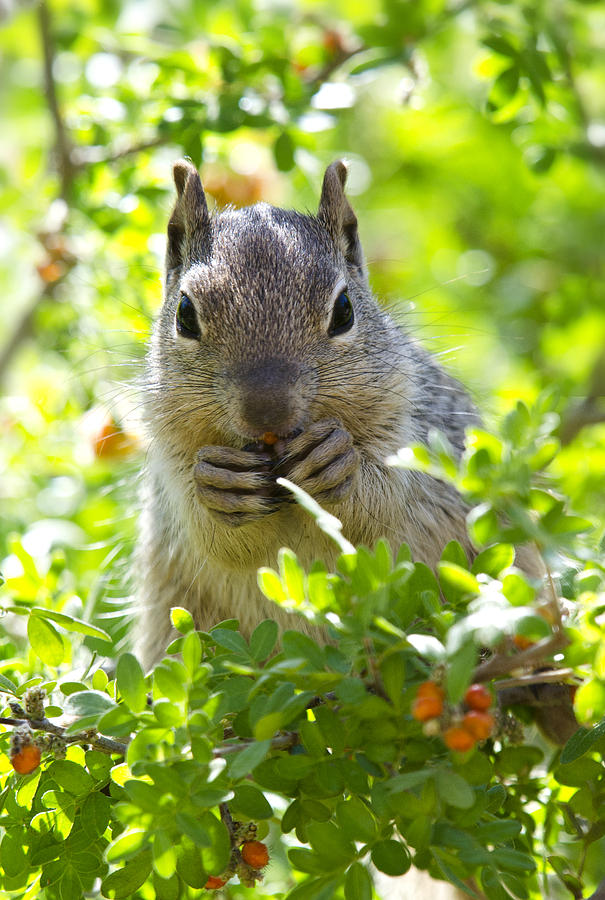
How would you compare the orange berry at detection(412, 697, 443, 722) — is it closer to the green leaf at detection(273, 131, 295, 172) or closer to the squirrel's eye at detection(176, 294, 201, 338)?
the squirrel's eye at detection(176, 294, 201, 338)

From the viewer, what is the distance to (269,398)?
2.67 meters

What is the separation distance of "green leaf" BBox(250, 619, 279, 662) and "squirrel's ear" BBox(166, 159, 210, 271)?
1785 mm

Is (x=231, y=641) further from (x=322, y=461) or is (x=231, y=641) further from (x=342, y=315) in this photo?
(x=342, y=315)

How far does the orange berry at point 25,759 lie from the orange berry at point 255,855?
480 mm

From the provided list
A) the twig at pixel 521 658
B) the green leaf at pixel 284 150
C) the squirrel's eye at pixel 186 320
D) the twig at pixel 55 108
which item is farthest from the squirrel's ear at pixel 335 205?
the twig at pixel 521 658

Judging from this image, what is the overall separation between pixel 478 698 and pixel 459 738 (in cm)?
8

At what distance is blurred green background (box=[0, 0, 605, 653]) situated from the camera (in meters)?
3.63

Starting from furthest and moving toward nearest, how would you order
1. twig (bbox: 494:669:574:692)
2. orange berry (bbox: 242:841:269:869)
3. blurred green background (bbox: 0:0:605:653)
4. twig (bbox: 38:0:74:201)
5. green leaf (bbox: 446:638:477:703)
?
1. twig (bbox: 38:0:74:201)
2. blurred green background (bbox: 0:0:605:653)
3. orange berry (bbox: 242:841:269:869)
4. twig (bbox: 494:669:574:692)
5. green leaf (bbox: 446:638:477:703)

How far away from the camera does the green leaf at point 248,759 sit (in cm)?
162

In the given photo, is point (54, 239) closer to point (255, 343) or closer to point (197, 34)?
point (197, 34)

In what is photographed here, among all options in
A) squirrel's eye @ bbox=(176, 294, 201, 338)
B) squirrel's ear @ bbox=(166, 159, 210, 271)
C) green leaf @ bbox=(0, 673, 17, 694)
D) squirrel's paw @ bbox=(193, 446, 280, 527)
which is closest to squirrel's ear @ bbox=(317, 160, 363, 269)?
squirrel's ear @ bbox=(166, 159, 210, 271)

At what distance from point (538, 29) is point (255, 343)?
165 centimetres

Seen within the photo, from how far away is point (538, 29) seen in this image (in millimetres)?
3533

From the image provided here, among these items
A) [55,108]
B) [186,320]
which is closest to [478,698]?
[186,320]
